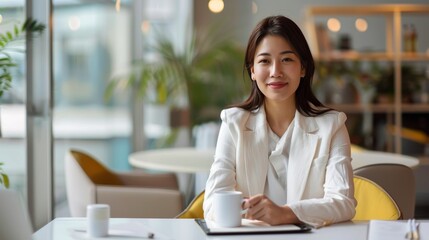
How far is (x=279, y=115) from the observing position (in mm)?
2521

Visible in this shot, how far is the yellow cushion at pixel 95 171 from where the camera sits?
14.2 ft

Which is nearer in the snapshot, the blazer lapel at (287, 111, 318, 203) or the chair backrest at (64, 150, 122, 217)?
the blazer lapel at (287, 111, 318, 203)

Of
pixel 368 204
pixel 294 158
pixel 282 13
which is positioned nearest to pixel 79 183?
pixel 368 204

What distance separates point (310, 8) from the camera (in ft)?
23.7

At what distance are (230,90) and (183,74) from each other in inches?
24.1

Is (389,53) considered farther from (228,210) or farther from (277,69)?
(228,210)

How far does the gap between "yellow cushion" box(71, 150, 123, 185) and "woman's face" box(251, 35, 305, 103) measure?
6.76 feet

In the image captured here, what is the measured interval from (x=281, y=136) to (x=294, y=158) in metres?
0.11

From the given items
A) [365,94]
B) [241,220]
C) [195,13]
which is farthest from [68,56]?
[241,220]

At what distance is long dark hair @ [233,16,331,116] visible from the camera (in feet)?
7.99

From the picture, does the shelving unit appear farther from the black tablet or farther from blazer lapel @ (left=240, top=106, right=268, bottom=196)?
the black tablet

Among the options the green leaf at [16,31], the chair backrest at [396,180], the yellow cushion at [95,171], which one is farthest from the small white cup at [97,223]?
the yellow cushion at [95,171]

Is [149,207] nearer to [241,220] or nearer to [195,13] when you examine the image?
[241,220]

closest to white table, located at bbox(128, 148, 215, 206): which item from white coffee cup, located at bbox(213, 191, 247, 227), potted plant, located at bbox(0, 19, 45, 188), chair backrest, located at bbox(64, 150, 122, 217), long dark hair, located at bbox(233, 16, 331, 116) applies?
chair backrest, located at bbox(64, 150, 122, 217)
